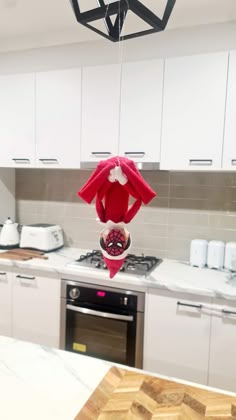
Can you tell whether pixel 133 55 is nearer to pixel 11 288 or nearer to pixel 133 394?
Answer: pixel 11 288

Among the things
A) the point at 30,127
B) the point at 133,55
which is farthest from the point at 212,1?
the point at 30,127

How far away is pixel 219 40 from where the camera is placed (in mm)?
1975

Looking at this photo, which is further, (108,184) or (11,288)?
(11,288)

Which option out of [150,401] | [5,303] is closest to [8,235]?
[5,303]

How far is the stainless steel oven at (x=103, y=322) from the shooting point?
6.15 ft

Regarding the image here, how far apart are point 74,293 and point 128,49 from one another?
1672mm

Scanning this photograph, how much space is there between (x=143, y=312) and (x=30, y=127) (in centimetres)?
154

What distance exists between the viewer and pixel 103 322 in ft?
6.41

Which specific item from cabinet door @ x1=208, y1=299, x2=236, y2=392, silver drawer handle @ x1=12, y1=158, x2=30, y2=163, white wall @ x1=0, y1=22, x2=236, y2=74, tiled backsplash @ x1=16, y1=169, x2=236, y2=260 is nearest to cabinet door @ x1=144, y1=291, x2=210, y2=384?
cabinet door @ x1=208, y1=299, x2=236, y2=392

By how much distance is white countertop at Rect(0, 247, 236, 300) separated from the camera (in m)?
1.74

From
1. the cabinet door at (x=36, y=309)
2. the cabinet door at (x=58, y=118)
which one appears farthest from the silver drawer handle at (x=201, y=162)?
the cabinet door at (x=36, y=309)

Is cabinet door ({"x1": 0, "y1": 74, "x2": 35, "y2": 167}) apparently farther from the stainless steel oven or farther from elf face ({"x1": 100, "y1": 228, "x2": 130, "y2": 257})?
elf face ({"x1": 100, "y1": 228, "x2": 130, "y2": 257})

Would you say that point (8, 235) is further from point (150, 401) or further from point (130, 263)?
point (150, 401)

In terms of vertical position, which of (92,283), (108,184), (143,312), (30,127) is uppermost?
(30,127)
